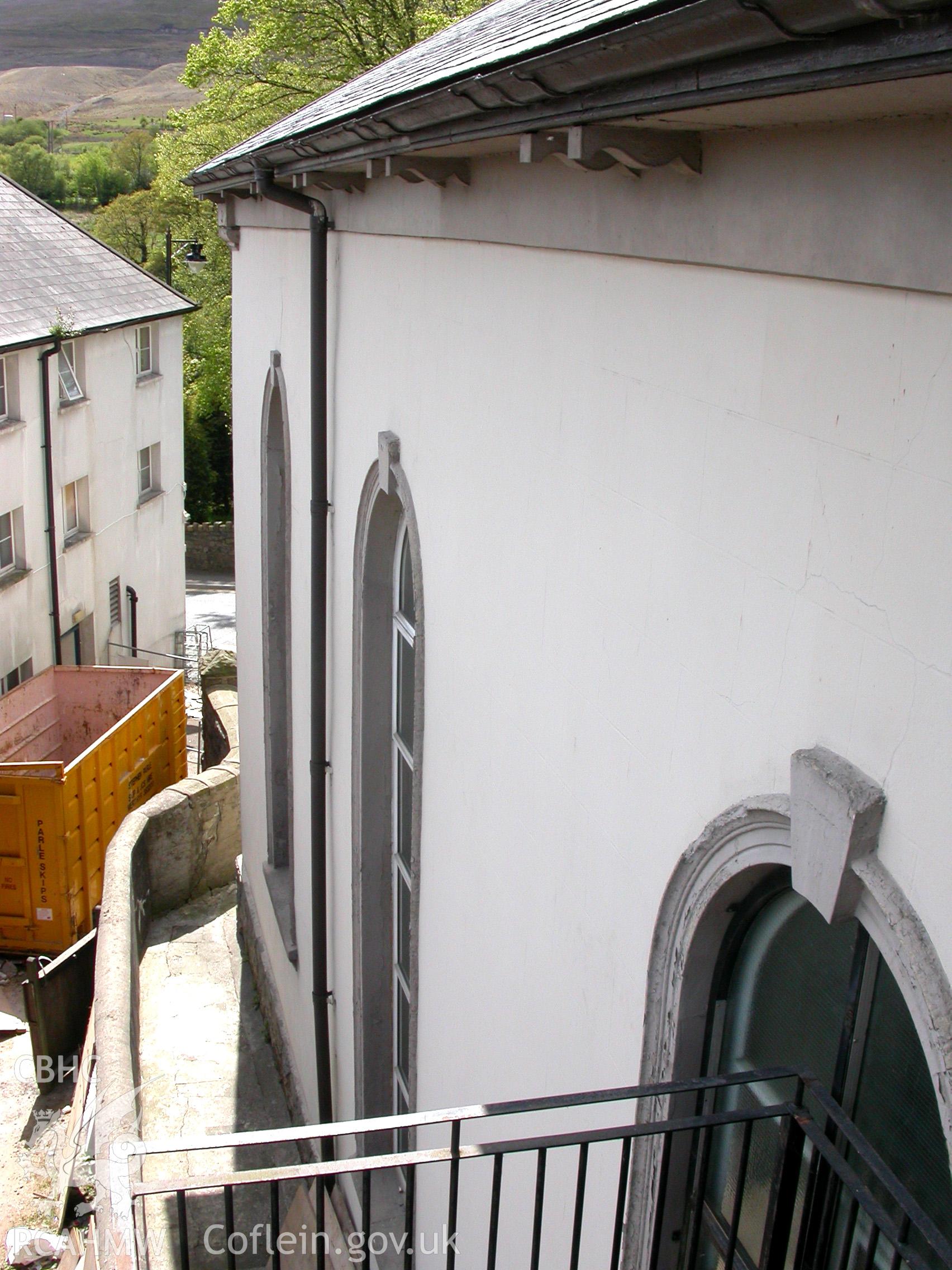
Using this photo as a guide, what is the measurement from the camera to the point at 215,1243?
727 centimetres

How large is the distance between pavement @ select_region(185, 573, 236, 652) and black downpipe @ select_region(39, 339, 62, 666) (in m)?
6.55

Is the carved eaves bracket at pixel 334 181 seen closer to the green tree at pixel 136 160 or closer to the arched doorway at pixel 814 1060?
the arched doorway at pixel 814 1060

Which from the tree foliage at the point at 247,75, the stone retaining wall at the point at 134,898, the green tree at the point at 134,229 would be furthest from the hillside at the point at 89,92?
the stone retaining wall at the point at 134,898

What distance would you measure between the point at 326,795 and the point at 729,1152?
4.19 m

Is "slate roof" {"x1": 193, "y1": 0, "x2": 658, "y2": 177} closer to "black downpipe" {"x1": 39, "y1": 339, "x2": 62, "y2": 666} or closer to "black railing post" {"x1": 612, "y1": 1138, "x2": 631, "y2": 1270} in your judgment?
"black railing post" {"x1": 612, "y1": 1138, "x2": 631, "y2": 1270}

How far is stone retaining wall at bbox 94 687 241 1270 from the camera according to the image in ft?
21.2

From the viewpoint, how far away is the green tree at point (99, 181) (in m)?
80.7

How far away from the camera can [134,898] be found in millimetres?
10477

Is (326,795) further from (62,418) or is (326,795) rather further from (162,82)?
(162,82)

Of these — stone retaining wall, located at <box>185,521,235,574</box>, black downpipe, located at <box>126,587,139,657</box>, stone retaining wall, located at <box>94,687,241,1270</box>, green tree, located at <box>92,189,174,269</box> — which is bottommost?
stone retaining wall, located at <box>185,521,235,574</box>

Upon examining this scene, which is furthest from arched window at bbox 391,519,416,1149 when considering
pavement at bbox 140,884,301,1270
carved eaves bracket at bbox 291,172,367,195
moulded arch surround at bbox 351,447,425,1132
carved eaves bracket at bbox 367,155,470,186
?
carved eaves bracket at bbox 367,155,470,186

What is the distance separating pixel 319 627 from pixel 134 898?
16.2 feet

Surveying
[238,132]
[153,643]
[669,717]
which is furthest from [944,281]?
[238,132]

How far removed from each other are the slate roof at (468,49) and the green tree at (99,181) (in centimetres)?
8065
